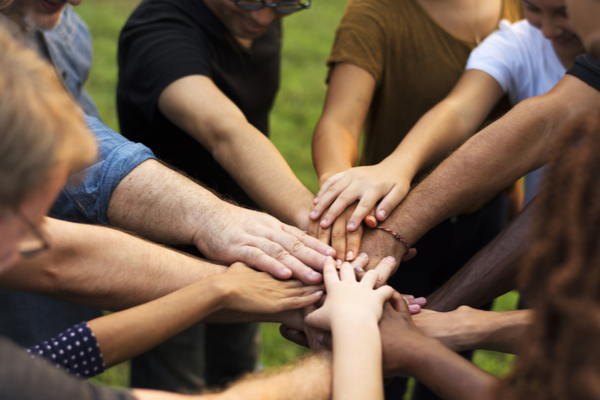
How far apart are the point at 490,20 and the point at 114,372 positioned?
265cm

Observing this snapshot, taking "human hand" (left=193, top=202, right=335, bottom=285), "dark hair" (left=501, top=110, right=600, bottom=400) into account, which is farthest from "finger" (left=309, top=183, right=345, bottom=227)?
"dark hair" (left=501, top=110, right=600, bottom=400)

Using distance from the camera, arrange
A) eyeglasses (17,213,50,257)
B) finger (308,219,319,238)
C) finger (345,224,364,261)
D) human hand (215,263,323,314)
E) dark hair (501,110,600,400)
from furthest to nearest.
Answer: finger (308,219,319,238), finger (345,224,364,261), human hand (215,263,323,314), eyeglasses (17,213,50,257), dark hair (501,110,600,400)

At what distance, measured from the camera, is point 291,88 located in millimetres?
5730

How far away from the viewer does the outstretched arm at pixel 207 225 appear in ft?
5.29

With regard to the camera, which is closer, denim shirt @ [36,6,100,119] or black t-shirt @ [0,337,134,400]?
black t-shirt @ [0,337,134,400]

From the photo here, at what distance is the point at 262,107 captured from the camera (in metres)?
2.53

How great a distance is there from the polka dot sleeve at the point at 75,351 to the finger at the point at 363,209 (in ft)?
2.88

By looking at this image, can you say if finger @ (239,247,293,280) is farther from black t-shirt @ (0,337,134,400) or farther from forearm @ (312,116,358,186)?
black t-shirt @ (0,337,134,400)

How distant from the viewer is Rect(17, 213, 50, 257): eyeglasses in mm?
935

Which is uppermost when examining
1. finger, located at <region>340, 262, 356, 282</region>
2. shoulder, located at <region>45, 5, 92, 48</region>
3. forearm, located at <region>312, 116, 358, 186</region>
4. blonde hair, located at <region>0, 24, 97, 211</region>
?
blonde hair, located at <region>0, 24, 97, 211</region>

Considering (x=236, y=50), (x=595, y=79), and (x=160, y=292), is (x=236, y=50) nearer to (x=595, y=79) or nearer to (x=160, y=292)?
(x=160, y=292)

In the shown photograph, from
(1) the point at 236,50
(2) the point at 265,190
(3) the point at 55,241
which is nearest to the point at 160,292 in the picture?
(3) the point at 55,241

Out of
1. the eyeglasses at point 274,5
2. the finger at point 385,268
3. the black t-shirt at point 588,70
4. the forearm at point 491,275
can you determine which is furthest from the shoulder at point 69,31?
the black t-shirt at point 588,70

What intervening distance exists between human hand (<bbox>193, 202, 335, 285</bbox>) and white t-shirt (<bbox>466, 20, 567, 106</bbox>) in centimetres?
102
